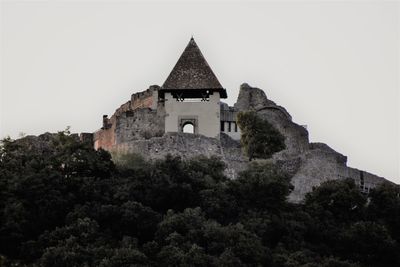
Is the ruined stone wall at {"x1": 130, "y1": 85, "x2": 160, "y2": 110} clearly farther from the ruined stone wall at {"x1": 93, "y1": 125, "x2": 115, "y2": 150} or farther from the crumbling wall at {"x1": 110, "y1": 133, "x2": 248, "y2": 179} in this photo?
the crumbling wall at {"x1": 110, "y1": 133, "x2": 248, "y2": 179}

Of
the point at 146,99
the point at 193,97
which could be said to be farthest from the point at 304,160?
the point at 146,99

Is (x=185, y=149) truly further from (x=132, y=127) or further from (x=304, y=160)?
(x=304, y=160)

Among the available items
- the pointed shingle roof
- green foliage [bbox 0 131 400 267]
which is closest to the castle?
the pointed shingle roof

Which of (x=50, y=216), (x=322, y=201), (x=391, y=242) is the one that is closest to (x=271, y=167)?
(x=322, y=201)

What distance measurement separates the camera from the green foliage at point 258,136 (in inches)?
2420

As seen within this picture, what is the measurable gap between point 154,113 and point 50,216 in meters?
13.2

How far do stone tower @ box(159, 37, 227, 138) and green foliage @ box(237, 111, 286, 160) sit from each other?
5.77 feet

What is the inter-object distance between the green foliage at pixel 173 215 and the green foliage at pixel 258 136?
143 inches

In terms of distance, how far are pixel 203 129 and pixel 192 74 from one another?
3760 millimetres

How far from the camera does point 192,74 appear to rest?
217 feet

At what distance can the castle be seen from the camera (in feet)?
196

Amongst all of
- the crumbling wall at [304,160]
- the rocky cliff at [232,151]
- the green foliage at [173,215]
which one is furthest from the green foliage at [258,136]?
the green foliage at [173,215]

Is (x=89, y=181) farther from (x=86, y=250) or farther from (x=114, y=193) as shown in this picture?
(x=86, y=250)

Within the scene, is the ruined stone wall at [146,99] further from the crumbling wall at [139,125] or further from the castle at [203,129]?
the crumbling wall at [139,125]
